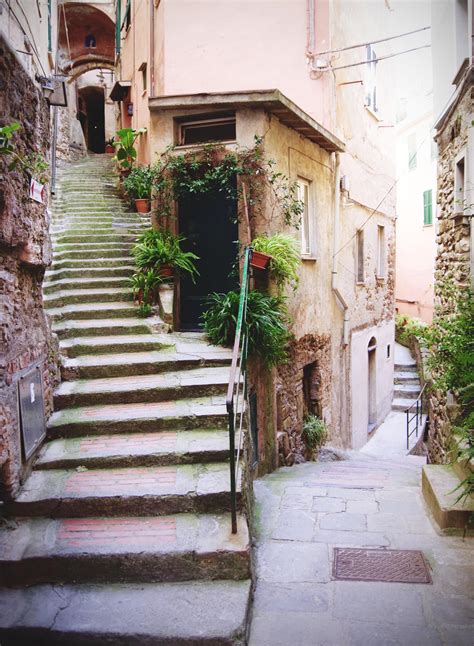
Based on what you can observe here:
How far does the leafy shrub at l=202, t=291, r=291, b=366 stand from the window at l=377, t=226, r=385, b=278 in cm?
772

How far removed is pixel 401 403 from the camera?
16.4 meters

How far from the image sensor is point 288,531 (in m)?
4.84

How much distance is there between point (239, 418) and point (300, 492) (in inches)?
47.8

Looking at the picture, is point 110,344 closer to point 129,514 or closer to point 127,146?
point 129,514

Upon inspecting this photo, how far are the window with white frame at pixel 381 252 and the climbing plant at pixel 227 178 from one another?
634cm

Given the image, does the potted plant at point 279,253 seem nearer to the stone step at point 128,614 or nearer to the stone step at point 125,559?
the stone step at point 125,559

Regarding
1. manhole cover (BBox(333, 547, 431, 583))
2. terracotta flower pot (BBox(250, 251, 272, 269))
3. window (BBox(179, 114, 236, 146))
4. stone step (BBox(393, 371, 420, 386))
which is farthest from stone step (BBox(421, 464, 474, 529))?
stone step (BBox(393, 371, 420, 386))

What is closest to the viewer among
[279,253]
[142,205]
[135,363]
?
[135,363]

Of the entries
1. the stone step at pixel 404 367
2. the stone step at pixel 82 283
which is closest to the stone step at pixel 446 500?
the stone step at pixel 82 283

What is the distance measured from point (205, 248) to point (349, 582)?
5.92 m

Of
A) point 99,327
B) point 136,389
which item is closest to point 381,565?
point 136,389

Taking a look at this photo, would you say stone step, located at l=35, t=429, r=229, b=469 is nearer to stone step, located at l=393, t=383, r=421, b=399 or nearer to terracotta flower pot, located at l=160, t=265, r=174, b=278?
terracotta flower pot, located at l=160, t=265, r=174, b=278

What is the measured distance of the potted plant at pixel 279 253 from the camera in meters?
7.63

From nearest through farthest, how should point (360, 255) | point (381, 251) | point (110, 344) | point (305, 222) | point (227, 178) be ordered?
point (110, 344), point (227, 178), point (305, 222), point (360, 255), point (381, 251)
